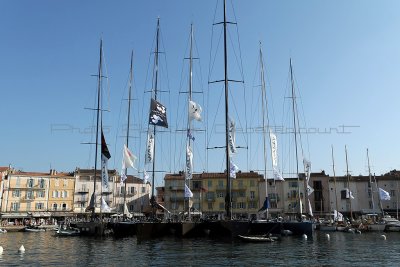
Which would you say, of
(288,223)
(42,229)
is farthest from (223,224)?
(42,229)

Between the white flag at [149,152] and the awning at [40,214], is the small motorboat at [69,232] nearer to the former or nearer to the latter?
the white flag at [149,152]

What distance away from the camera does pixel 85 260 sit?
111 ft

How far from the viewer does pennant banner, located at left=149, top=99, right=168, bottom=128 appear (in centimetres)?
5050

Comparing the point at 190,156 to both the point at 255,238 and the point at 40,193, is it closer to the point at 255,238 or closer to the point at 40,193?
the point at 255,238

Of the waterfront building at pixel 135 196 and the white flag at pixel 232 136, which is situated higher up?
the white flag at pixel 232 136

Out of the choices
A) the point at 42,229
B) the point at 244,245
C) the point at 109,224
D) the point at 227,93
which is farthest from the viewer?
the point at 42,229

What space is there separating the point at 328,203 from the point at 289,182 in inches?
428

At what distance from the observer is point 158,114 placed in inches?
2007

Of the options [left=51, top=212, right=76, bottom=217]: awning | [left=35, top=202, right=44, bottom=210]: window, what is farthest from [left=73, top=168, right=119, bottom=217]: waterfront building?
[left=35, top=202, right=44, bottom=210]: window

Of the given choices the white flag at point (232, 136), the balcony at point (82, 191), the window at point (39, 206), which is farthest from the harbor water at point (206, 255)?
the balcony at point (82, 191)

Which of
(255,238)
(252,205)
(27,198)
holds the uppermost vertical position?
(27,198)

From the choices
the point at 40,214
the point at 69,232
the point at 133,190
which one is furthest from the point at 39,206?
the point at 69,232

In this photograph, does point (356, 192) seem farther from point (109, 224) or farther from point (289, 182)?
point (109, 224)

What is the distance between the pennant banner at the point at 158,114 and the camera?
50.5m
